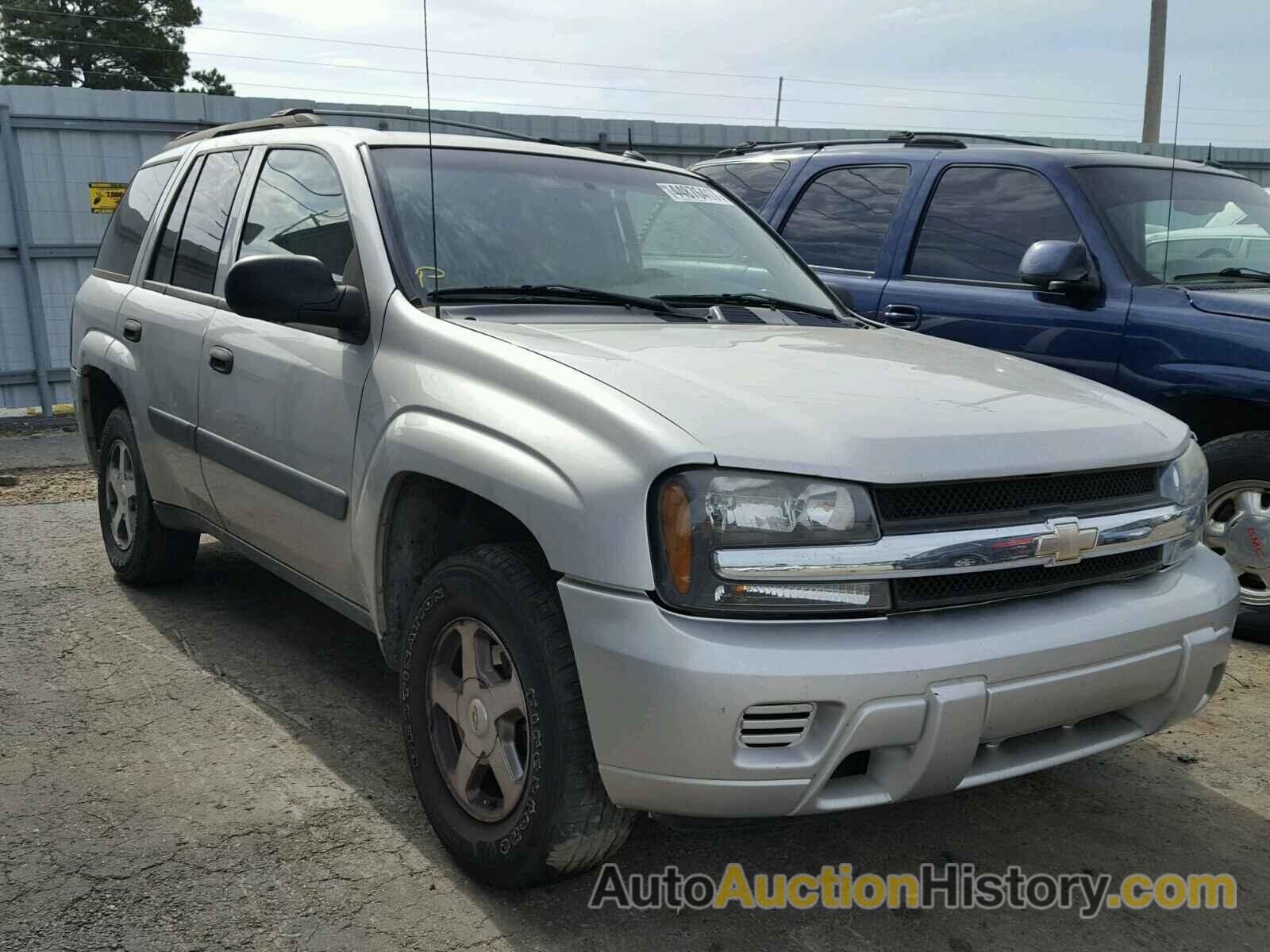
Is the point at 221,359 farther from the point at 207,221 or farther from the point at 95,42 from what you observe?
the point at 95,42

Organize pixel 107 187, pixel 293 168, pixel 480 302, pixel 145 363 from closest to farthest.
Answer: pixel 480 302 < pixel 293 168 < pixel 145 363 < pixel 107 187

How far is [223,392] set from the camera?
3854 mm

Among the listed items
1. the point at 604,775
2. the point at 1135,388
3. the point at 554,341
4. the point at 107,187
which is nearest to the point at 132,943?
the point at 604,775

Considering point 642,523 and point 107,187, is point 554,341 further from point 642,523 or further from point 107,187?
point 107,187

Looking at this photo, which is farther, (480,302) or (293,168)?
(293,168)

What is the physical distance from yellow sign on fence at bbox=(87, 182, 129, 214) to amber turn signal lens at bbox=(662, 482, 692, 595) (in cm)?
941

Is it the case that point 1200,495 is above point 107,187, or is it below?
below

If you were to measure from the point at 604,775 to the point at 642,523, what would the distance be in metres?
0.51

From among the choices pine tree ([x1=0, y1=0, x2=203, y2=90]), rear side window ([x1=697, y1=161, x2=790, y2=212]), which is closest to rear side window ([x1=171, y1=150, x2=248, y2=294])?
rear side window ([x1=697, y1=161, x2=790, y2=212])

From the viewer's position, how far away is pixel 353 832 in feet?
9.82

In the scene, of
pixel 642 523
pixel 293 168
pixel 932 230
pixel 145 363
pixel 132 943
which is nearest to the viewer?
pixel 642 523

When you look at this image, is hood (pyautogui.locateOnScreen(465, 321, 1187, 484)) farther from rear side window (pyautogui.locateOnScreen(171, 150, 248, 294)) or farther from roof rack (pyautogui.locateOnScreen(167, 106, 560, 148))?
rear side window (pyautogui.locateOnScreen(171, 150, 248, 294))

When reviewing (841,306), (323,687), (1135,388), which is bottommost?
(323,687)

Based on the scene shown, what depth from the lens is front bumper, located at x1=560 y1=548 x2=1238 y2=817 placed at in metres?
2.21
